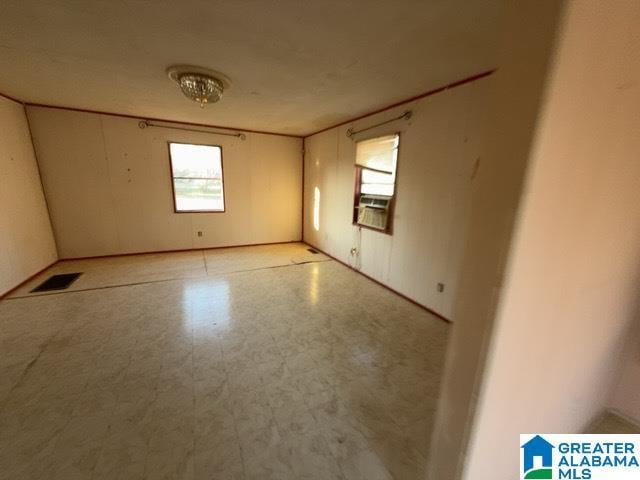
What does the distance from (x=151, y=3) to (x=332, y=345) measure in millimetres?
2701

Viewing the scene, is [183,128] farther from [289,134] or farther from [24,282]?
Answer: [24,282]

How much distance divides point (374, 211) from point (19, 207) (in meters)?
4.75

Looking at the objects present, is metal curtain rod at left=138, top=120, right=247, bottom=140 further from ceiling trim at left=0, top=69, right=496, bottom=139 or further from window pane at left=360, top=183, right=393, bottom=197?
window pane at left=360, top=183, right=393, bottom=197

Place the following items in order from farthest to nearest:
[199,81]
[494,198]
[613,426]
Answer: [199,81], [613,426], [494,198]

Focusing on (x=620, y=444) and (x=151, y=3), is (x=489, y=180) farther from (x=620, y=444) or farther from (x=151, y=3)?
(x=151, y=3)

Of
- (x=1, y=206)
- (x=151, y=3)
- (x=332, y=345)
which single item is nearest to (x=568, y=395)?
(x=332, y=345)

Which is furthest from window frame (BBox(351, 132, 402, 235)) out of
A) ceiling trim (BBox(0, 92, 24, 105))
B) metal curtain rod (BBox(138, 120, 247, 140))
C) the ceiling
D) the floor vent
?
ceiling trim (BBox(0, 92, 24, 105))

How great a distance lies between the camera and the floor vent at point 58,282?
3164mm

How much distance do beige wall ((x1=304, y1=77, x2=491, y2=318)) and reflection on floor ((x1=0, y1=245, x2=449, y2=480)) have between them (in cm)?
49

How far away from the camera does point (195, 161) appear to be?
482cm

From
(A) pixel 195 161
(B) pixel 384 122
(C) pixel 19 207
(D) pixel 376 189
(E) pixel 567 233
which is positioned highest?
(B) pixel 384 122

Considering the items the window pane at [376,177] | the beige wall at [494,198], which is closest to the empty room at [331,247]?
the beige wall at [494,198]

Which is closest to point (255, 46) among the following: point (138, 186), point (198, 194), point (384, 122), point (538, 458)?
point (384, 122)

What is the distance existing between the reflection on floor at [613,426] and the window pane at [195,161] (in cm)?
558
